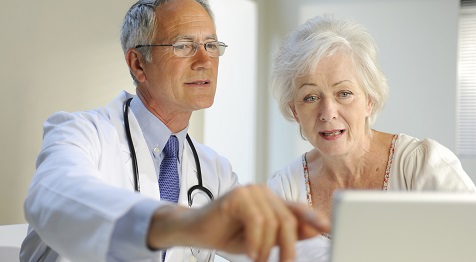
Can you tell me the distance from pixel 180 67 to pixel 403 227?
A: 127 cm

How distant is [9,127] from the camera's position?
3230 millimetres

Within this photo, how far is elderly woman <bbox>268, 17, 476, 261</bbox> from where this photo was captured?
5.39 ft

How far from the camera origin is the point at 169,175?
158 cm

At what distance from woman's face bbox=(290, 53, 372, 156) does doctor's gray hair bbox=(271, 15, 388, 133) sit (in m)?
0.02

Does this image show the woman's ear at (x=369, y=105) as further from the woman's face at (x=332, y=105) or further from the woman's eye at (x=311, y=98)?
the woman's eye at (x=311, y=98)

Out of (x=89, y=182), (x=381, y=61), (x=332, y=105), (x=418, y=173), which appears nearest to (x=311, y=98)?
(x=332, y=105)

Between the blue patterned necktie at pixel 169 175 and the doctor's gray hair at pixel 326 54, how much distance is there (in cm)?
38

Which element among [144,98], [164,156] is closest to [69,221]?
[164,156]

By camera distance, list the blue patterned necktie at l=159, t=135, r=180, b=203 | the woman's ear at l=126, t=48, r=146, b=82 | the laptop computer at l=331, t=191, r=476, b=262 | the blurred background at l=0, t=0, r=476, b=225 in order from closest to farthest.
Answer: the laptop computer at l=331, t=191, r=476, b=262, the blue patterned necktie at l=159, t=135, r=180, b=203, the woman's ear at l=126, t=48, r=146, b=82, the blurred background at l=0, t=0, r=476, b=225

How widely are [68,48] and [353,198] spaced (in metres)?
3.29

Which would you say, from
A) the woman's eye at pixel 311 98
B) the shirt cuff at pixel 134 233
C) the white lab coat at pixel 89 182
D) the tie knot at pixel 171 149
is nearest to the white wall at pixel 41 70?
the white lab coat at pixel 89 182

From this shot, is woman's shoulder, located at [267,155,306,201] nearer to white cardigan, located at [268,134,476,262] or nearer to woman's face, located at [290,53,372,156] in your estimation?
white cardigan, located at [268,134,476,262]

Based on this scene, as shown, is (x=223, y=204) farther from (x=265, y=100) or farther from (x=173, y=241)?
(x=265, y=100)

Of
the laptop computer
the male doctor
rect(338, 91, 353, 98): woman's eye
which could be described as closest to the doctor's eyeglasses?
the male doctor
